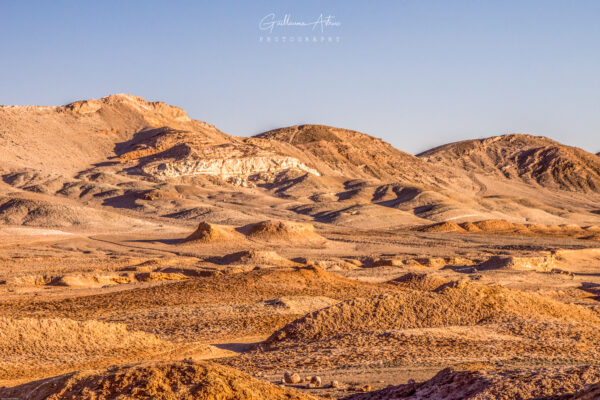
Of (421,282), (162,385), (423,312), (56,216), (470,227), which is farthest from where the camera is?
→ (470,227)

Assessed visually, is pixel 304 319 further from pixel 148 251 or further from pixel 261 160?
pixel 261 160

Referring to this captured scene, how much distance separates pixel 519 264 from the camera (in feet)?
106

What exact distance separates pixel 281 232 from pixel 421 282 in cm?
2109

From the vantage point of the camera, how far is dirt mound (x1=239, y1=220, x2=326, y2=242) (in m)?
44.1

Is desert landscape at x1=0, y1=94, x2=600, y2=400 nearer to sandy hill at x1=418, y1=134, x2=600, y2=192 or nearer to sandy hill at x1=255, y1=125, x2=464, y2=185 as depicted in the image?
sandy hill at x1=255, y1=125, x2=464, y2=185

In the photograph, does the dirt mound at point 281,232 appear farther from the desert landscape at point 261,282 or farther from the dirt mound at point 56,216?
the dirt mound at point 56,216

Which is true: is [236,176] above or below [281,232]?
above

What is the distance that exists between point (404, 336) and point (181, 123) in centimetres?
10304

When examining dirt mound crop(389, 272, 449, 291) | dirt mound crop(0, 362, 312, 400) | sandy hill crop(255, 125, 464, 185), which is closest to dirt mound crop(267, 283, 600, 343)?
dirt mound crop(0, 362, 312, 400)

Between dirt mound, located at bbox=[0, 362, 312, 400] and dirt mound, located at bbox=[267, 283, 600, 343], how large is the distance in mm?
5713

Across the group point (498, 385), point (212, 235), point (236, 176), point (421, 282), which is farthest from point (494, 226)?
point (498, 385)

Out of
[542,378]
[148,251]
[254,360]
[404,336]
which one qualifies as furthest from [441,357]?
[148,251]

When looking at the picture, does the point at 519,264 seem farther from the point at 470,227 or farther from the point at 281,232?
the point at 470,227

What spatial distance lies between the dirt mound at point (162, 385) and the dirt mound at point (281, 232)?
118ft
